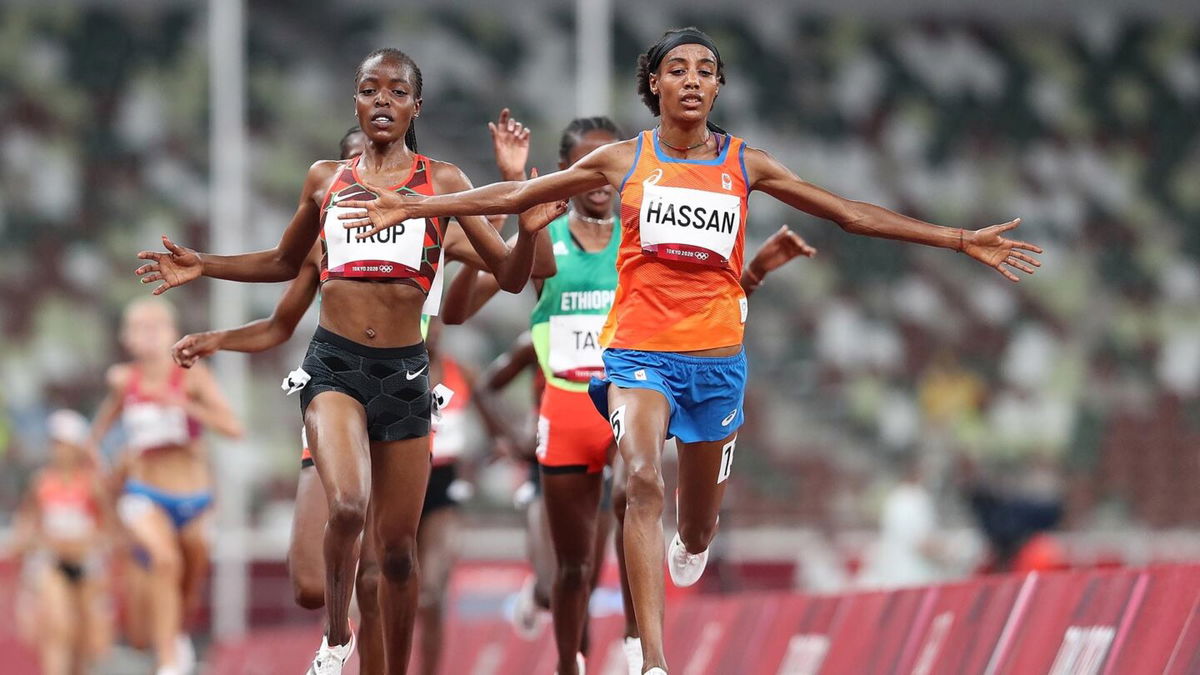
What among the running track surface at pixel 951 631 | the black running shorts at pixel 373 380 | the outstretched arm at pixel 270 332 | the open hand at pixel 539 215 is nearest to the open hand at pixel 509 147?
the open hand at pixel 539 215

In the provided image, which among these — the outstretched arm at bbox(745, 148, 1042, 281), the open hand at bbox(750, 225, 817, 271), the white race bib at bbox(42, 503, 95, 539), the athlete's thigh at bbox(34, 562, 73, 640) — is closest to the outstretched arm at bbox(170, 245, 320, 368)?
the open hand at bbox(750, 225, 817, 271)

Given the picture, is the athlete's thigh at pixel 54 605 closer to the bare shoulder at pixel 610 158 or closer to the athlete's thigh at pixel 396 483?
the athlete's thigh at pixel 396 483

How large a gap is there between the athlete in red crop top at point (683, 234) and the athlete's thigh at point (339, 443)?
67cm

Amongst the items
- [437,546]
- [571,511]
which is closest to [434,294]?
[571,511]

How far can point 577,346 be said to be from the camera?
27.6 ft

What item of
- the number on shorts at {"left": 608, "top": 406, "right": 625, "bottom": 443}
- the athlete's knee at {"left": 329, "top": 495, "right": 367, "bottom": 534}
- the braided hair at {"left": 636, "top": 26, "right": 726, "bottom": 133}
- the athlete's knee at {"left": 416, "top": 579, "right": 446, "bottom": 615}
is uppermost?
the braided hair at {"left": 636, "top": 26, "right": 726, "bottom": 133}

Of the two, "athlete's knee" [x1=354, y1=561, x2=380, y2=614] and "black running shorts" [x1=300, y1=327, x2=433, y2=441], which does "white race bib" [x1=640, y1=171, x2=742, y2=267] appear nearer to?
"black running shorts" [x1=300, y1=327, x2=433, y2=441]

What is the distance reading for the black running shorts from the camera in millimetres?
6777

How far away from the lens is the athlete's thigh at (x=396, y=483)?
6.87m

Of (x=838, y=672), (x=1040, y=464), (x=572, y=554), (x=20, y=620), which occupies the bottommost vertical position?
(x=20, y=620)

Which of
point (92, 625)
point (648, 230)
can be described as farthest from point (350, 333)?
point (92, 625)

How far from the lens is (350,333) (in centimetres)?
682

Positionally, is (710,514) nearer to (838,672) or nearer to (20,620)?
(838,672)

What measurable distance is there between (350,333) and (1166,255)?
64.5ft
